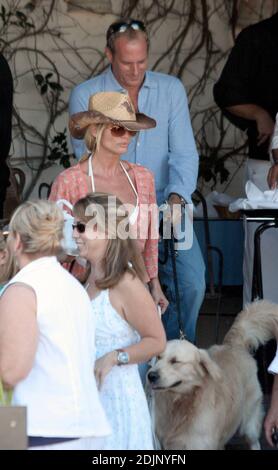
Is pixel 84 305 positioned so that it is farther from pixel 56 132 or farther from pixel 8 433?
pixel 56 132

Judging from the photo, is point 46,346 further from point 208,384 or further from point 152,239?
point 152,239

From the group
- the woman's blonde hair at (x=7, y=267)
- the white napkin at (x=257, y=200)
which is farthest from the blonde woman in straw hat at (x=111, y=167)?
the white napkin at (x=257, y=200)

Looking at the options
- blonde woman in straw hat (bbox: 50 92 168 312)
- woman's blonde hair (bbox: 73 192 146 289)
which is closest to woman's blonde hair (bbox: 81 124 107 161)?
blonde woman in straw hat (bbox: 50 92 168 312)

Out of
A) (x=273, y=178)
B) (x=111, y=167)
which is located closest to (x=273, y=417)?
(x=111, y=167)

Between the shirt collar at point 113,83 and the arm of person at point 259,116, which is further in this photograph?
the arm of person at point 259,116

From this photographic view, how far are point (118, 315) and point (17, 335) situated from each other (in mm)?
750

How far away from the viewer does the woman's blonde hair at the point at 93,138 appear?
15.7 feet

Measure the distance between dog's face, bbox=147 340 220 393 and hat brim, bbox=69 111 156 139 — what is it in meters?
0.94

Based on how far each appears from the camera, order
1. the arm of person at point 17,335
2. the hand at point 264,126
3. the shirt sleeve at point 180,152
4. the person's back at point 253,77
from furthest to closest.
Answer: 1. the person's back at point 253,77
2. the hand at point 264,126
3. the shirt sleeve at point 180,152
4. the arm of person at point 17,335

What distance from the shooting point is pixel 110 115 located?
4.78 meters

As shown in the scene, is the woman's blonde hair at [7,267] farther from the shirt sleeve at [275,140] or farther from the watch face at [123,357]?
the shirt sleeve at [275,140]

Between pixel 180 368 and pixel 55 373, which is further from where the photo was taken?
pixel 180 368

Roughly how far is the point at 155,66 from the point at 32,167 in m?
1.21

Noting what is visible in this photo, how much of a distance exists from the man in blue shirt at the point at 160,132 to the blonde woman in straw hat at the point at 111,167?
44cm
